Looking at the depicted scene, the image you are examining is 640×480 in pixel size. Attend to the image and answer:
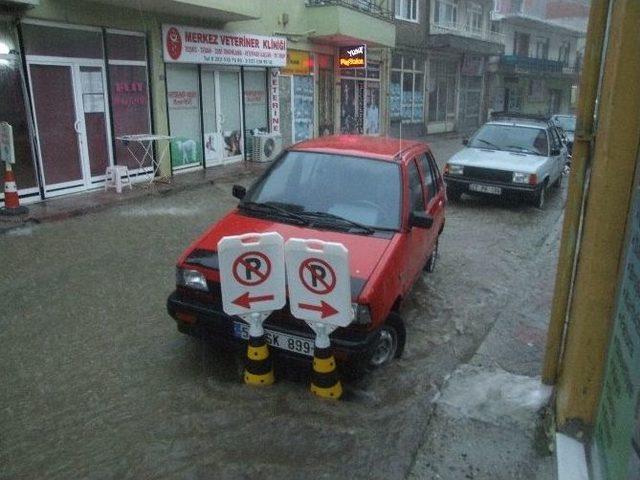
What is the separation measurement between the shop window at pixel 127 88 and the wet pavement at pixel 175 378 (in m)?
4.43

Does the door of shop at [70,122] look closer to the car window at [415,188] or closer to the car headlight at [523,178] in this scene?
the car window at [415,188]

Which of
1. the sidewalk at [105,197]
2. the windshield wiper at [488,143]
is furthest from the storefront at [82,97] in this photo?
the windshield wiper at [488,143]

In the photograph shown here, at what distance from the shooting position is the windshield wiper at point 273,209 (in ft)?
15.4

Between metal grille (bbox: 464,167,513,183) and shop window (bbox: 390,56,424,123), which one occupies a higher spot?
shop window (bbox: 390,56,424,123)

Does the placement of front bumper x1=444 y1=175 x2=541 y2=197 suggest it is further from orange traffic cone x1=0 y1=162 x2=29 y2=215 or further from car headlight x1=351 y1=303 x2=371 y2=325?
orange traffic cone x1=0 y1=162 x2=29 y2=215

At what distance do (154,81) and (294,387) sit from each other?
390 inches

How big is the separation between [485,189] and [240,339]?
25.3 feet

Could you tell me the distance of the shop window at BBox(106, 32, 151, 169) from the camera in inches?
441

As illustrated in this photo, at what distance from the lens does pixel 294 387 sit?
4164mm

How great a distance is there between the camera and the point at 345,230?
4590 mm

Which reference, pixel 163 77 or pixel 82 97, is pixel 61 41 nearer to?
pixel 82 97

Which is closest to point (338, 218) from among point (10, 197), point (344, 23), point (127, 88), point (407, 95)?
point (10, 197)

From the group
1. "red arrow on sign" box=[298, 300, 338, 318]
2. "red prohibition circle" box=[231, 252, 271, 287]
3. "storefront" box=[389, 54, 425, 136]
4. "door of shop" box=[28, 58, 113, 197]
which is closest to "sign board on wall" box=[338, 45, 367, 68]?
"storefront" box=[389, 54, 425, 136]

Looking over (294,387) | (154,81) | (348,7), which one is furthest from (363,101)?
(294,387)
